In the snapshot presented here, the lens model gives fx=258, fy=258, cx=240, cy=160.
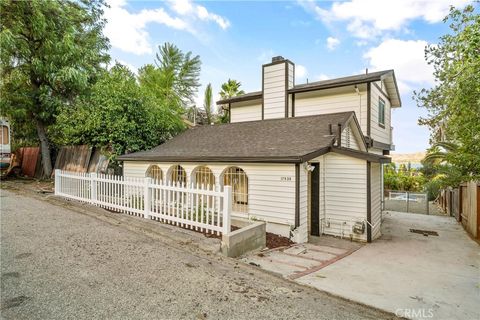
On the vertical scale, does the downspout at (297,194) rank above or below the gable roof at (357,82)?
below

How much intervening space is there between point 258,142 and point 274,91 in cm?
442

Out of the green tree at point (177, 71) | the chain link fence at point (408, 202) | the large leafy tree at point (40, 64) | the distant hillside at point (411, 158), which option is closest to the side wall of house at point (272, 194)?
the large leafy tree at point (40, 64)

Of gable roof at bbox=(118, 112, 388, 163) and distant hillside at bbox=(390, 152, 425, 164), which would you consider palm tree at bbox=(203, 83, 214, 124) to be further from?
distant hillside at bbox=(390, 152, 425, 164)

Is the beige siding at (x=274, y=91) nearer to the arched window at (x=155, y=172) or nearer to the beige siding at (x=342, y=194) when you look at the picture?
the beige siding at (x=342, y=194)

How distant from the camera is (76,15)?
14242mm

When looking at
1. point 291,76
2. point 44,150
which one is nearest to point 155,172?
point 291,76

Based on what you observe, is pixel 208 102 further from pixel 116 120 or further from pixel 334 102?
pixel 334 102

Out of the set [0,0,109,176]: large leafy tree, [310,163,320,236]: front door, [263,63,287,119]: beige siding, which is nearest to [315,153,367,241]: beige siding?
[310,163,320,236]: front door

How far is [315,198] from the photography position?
8.30 metres

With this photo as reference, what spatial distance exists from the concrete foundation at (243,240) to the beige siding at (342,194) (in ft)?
10.5

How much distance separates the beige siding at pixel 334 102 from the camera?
10547 millimetres

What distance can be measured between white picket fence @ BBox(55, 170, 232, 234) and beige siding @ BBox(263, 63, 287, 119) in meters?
6.05

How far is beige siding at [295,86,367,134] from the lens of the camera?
10.5 metres

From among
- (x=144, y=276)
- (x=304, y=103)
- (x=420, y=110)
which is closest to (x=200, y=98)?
(x=304, y=103)
